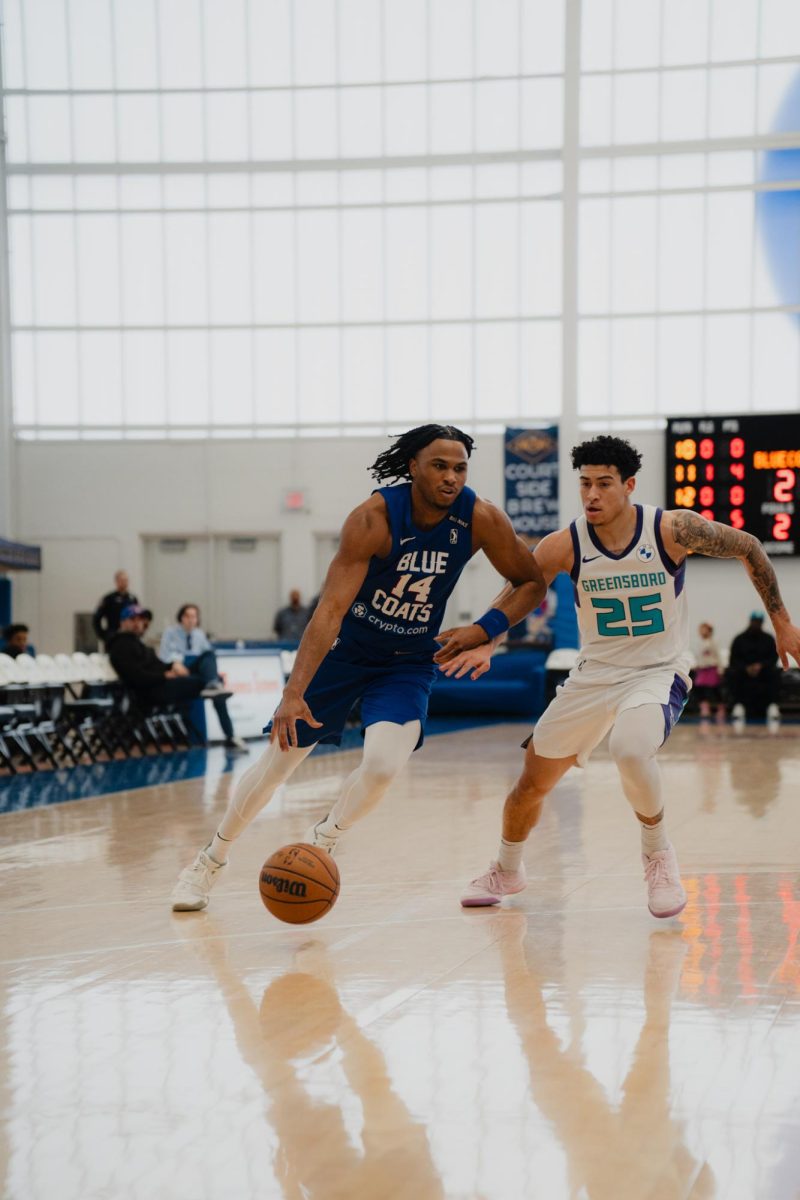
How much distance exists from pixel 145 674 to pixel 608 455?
9.72 metres

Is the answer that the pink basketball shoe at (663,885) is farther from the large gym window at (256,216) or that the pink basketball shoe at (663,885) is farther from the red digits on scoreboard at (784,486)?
the large gym window at (256,216)

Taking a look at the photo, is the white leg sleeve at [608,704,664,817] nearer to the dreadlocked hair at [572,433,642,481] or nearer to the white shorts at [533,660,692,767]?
the white shorts at [533,660,692,767]

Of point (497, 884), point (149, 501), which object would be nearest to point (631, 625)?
point (497, 884)

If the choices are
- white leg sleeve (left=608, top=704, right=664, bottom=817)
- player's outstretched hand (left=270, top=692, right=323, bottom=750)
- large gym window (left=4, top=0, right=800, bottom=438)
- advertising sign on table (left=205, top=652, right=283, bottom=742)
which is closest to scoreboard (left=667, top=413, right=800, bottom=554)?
large gym window (left=4, top=0, right=800, bottom=438)

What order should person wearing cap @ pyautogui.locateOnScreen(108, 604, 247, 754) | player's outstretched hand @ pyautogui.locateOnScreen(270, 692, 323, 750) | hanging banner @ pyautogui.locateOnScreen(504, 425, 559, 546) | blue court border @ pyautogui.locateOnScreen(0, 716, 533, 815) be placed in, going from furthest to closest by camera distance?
hanging banner @ pyautogui.locateOnScreen(504, 425, 559, 546), person wearing cap @ pyautogui.locateOnScreen(108, 604, 247, 754), blue court border @ pyautogui.locateOnScreen(0, 716, 533, 815), player's outstretched hand @ pyautogui.locateOnScreen(270, 692, 323, 750)

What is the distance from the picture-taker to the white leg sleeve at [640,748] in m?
5.04

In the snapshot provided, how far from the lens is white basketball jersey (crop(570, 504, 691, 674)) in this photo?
523cm

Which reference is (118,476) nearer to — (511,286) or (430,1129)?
(511,286)

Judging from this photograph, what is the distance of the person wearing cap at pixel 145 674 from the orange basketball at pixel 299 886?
9539 millimetres

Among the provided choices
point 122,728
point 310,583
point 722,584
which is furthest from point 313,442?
point 122,728

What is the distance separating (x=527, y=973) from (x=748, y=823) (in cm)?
429

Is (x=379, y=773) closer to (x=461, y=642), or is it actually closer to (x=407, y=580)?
(x=461, y=642)

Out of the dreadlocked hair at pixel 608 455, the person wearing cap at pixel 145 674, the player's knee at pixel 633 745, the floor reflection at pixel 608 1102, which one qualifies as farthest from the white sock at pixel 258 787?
the person wearing cap at pixel 145 674

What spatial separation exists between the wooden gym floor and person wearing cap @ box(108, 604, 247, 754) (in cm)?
700
